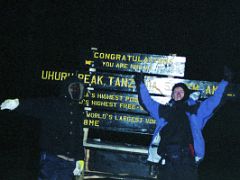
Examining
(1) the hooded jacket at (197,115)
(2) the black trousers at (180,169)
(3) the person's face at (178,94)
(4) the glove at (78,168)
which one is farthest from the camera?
(4) the glove at (78,168)

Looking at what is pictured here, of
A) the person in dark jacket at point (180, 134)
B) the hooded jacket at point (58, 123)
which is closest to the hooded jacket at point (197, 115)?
the person in dark jacket at point (180, 134)

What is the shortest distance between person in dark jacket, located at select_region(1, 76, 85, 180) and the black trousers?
4.38ft

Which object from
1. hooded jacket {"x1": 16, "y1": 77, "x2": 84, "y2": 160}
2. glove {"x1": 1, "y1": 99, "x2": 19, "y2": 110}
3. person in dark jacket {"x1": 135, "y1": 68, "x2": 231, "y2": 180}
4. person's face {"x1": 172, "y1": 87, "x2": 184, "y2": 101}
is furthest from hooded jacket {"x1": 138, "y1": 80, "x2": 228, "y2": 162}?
glove {"x1": 1, "y1": 99, "x2": 19, "y2": 110}

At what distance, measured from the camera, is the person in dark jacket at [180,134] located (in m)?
5.18

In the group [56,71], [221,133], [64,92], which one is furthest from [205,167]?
[64,92]

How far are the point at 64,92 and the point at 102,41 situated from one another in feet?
12.8

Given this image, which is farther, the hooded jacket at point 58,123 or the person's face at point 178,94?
the person's face at point 178,94

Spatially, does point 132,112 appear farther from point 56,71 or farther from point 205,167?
point 205,167

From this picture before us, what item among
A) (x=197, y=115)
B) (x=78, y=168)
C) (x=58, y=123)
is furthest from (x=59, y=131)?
(x=197, y=115)

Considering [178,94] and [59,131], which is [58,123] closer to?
[59,131]

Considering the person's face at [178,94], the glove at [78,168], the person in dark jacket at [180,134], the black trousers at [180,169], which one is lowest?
the glove at [78,168]

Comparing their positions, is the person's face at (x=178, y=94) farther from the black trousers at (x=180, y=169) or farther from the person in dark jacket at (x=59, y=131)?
the person in dark jacket at (x=59, y=131)

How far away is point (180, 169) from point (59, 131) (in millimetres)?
1826

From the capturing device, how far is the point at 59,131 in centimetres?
552
